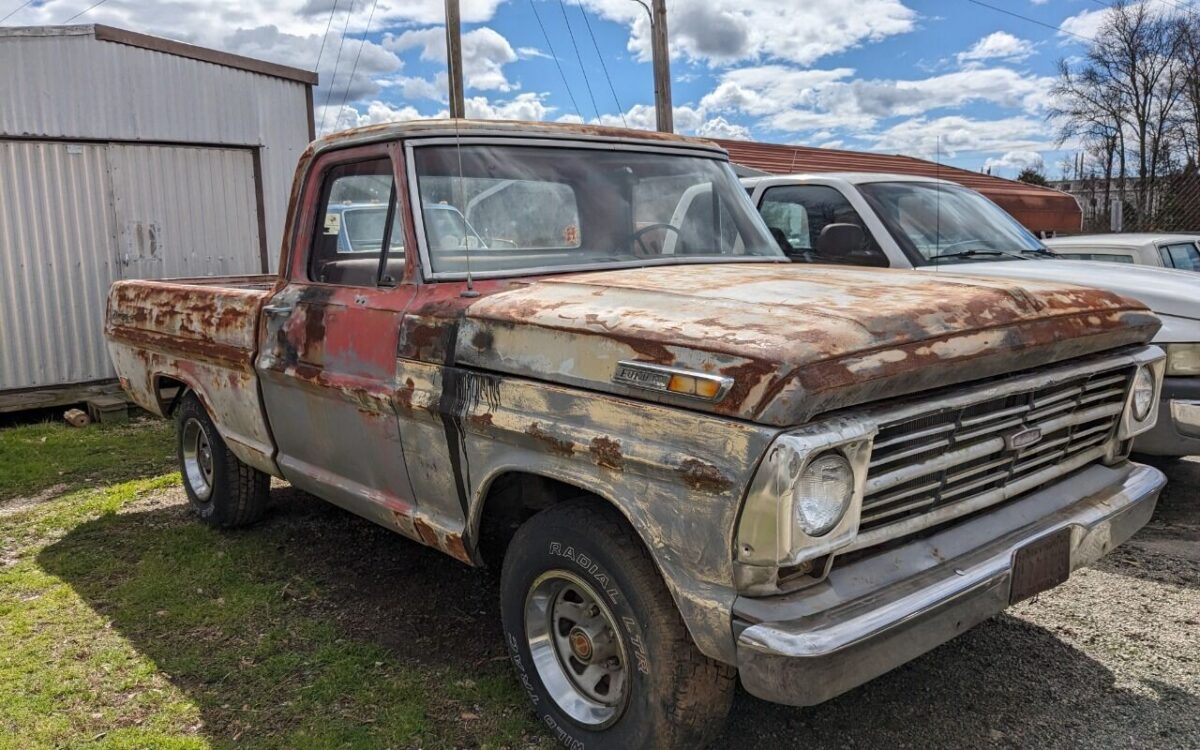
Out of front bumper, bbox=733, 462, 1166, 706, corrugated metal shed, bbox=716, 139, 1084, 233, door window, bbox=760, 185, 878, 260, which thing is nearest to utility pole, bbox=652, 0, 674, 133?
corrugated metal shed, bbox=716, 139, 1084, 233

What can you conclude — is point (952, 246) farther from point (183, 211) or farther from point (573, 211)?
point (183, 211)

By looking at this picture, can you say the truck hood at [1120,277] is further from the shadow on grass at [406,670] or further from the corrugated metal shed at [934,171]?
the corrugated metal shed at [934,171]

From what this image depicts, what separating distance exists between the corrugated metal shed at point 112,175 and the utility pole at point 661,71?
4.54 meters

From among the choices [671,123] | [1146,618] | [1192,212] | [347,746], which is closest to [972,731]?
[1146,618]

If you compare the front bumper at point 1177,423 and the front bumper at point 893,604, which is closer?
the front bumper at point 893,604

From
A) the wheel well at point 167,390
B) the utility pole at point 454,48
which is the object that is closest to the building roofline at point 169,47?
the utility pole at point 454,48

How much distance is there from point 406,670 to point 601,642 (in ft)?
3.63

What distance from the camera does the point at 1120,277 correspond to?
5.54 meters

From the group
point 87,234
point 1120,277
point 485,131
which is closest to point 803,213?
point 1120,277

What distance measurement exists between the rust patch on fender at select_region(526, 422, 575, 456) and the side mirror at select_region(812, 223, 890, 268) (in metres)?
3.02

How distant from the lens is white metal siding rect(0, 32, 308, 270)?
27.0 ft

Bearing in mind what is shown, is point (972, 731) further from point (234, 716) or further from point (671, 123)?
point (671, 123)

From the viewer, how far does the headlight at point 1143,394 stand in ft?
10.9

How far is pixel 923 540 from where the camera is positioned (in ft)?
8.71
